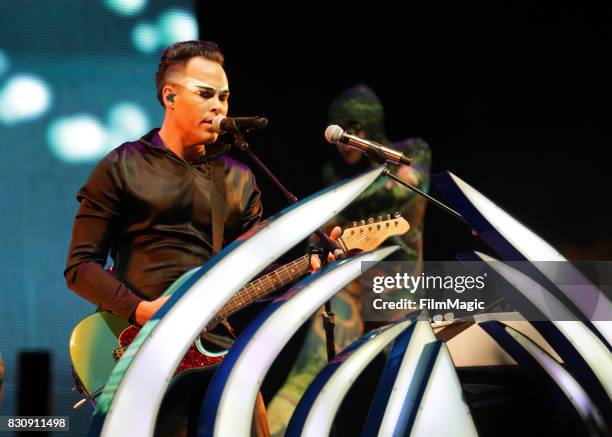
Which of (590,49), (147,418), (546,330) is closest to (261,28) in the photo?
(590,49)

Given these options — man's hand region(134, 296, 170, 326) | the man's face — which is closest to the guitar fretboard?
man's hand region(134, 296, 170, 326)

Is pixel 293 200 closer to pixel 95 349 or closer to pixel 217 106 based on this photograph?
pixel 217 106

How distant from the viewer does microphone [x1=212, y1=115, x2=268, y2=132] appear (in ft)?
10.0

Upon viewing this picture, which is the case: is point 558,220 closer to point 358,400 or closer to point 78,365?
point 358,400

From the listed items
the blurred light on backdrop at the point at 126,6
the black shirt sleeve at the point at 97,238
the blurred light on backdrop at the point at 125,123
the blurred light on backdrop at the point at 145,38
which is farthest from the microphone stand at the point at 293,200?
the blurred light on backdrop at the point at 126,6

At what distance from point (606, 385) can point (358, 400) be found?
273 centimetres

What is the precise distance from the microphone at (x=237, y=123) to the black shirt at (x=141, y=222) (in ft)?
0.86

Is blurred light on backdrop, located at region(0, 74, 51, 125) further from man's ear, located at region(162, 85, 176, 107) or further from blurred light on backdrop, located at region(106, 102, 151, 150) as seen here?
man's ear, located at region(162, 85, 176, 107)

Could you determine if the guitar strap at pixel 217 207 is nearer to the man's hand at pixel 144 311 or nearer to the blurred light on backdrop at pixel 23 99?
the man's hand at pixel 144 311

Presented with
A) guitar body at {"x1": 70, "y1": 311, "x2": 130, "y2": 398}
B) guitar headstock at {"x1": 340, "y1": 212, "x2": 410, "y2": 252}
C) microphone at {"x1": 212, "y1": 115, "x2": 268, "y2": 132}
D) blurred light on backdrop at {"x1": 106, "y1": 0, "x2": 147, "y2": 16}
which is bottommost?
guitar body at {"x1": 70, "y1": 311, "x2": 130, "y2": 398}

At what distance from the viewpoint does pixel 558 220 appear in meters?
6.11

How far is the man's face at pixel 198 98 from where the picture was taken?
135 inches

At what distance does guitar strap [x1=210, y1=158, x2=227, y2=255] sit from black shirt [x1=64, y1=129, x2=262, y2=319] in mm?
24

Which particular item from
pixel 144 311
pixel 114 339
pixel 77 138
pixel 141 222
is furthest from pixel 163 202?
pixel 77 138
